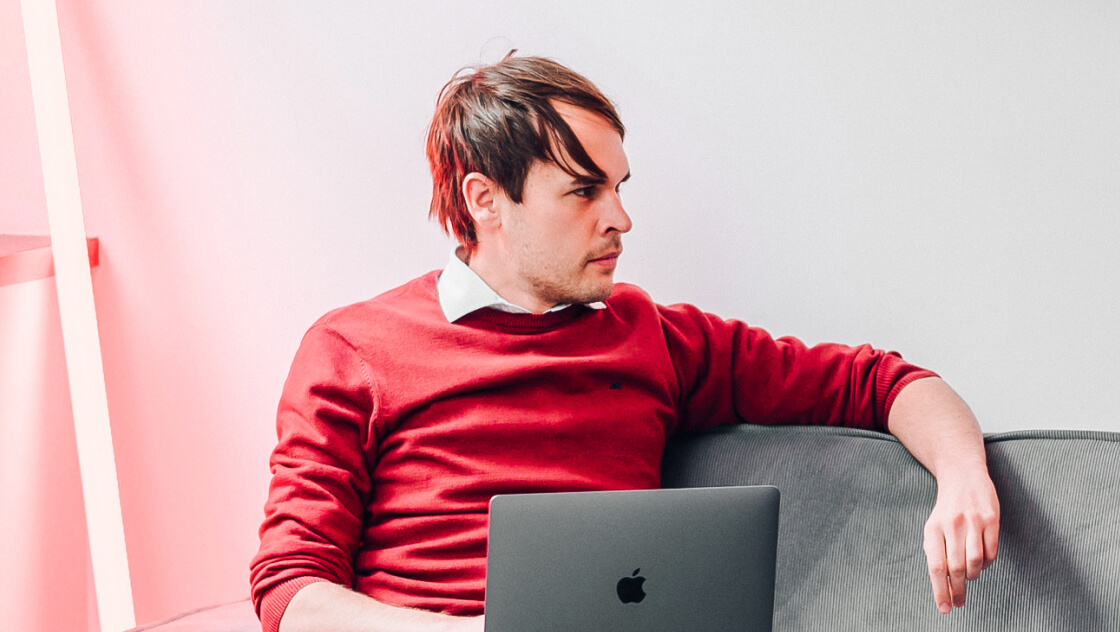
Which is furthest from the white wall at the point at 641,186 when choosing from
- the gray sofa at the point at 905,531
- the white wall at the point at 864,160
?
the gray sofa at the point at 905,531

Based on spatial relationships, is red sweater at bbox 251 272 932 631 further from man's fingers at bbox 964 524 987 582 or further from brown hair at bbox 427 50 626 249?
man's fingers at bbox 964 524 987 582

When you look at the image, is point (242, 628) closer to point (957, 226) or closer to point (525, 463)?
point (525, 463)

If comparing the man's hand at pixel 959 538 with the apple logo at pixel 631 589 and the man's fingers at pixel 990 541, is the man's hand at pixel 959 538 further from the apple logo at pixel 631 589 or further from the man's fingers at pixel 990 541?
the apple logo at pixel 631 589

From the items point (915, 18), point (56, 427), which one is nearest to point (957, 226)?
point (915, 18)

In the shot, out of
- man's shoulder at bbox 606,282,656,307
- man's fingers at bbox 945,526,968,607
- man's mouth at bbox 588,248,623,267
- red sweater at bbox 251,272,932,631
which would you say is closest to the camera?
man's fingers at bbox 945,526,968,607

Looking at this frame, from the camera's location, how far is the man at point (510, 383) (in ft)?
4.16

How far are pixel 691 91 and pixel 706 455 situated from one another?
0.57m

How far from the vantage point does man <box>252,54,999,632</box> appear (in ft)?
4.16

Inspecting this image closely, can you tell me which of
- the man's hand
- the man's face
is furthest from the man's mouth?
the man's hand

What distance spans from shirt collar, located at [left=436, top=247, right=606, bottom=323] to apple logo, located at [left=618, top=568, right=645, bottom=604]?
558 millimetres

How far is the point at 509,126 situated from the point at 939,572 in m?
0.77

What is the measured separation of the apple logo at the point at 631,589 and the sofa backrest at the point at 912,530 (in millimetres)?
418

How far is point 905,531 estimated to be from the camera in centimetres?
124

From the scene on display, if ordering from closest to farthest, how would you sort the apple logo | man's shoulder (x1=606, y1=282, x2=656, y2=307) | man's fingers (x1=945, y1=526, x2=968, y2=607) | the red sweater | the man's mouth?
the apple logo
man's fingers (x1=945, y1=526, x2=968, y2=607)
the red sweater
the man's mouth
man's shoulder (x1=606, y1=282, x2=656, y2=307)
